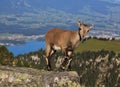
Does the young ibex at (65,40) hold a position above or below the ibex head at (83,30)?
below

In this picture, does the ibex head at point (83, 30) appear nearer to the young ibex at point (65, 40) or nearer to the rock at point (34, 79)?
the young ibex at point (65, 40)

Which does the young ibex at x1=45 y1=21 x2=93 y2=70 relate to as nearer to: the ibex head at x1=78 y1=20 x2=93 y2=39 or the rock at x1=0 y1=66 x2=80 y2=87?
the ibex head at x1=78 y1=20 x2=93 y2=39

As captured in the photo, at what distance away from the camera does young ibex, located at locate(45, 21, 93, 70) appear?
78.9 ft

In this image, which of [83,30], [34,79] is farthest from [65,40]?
[34,79]

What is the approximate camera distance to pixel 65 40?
82.4 feet

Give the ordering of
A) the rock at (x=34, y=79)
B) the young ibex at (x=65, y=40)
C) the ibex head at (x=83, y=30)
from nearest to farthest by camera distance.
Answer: the rock at (x=34, y=79), the ibex head at (x=83, y=30), the young ibex at (x=65, y=40)

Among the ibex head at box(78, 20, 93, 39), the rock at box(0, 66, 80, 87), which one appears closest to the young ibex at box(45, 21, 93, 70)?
the ibex head at box(78, 20, 93, 39)

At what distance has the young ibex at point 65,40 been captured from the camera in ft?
78.9

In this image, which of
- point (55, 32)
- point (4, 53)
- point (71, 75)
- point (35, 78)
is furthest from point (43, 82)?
point (4, 53)

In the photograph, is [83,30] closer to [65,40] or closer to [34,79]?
[65,40]

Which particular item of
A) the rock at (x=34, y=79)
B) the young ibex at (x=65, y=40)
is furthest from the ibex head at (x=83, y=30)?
the rock at (x=34, y=79)

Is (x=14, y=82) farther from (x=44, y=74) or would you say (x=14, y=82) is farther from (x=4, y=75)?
(x=44, y=74)

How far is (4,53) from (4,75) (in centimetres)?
2226

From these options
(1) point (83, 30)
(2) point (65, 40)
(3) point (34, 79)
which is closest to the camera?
(3) point (34, 79)
